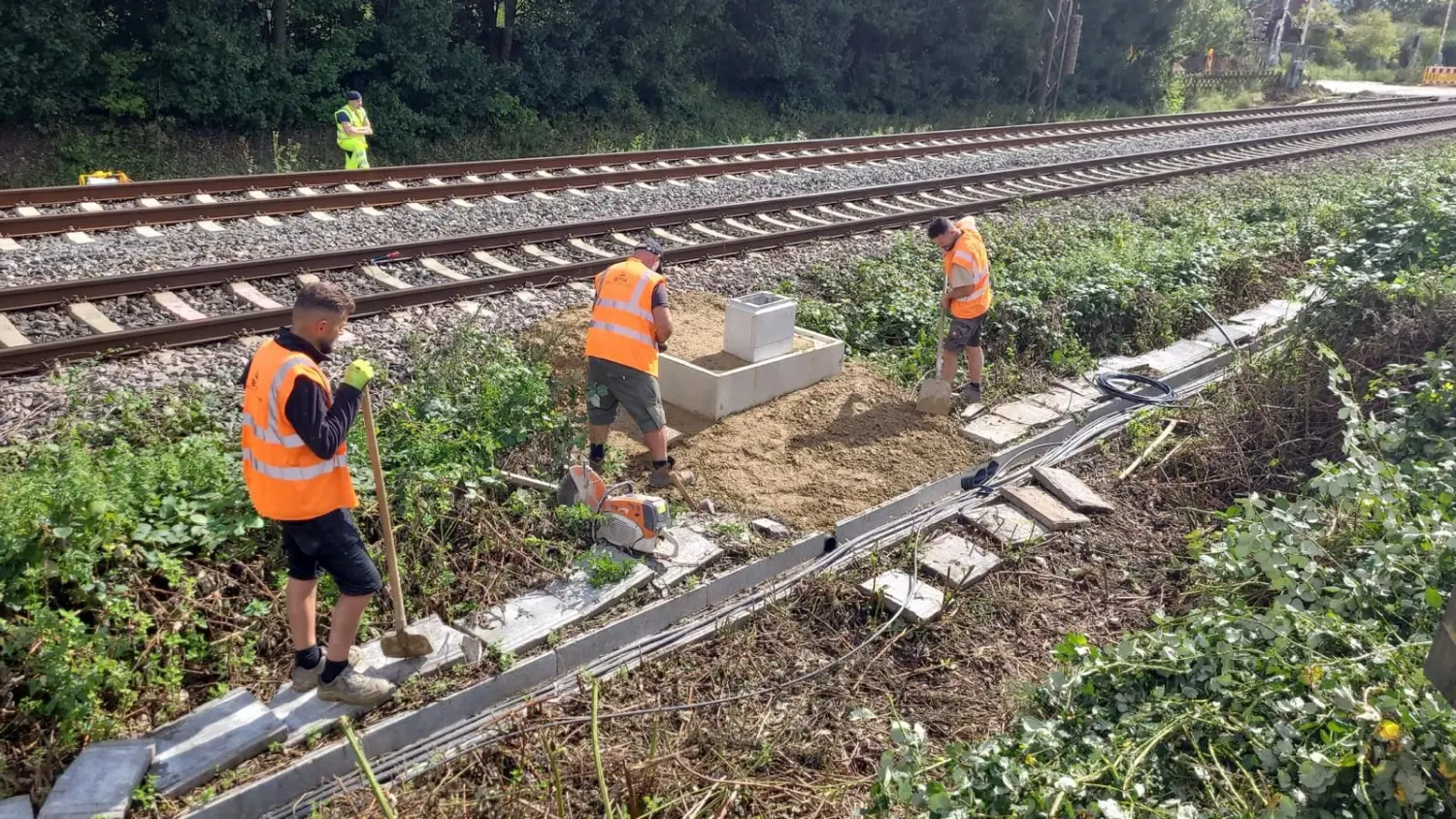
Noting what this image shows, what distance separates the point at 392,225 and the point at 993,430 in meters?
6.56

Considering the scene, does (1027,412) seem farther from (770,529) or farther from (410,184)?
(410,184)

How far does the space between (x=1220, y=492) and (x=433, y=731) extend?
5249 millimetres

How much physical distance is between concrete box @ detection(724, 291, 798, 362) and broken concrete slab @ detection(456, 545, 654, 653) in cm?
262

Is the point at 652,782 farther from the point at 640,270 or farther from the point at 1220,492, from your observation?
the point at 1220,492

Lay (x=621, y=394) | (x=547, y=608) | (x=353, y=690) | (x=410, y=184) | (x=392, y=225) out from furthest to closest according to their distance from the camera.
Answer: (x=410, y=184) < (x=392, y=225) < (x=621, y=394) < (x=547, y=608) < (x=353, y=690)

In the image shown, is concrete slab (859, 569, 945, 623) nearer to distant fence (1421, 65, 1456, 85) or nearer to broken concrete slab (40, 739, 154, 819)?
broken concrete slab (40, 739, 154, 819)

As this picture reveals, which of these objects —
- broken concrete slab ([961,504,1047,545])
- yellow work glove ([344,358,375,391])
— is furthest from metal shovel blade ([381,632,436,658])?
broken concrete slab ([961,504,1047,545])

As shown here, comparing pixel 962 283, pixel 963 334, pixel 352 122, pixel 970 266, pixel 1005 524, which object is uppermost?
pixel 352 122

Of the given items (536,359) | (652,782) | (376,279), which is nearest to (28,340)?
(376,279)

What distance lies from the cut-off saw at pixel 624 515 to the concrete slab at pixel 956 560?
1471mm

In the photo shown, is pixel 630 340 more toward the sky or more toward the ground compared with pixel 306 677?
more toward the sky

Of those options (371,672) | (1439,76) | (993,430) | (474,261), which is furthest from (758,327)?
(1439,76)

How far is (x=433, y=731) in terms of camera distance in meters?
4.42

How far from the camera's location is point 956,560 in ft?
19.1
